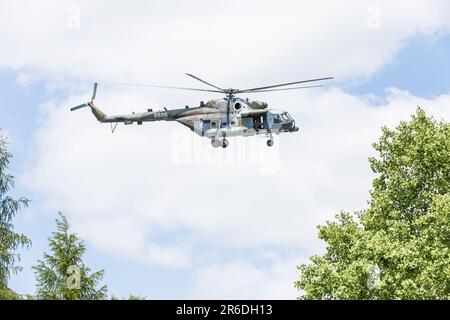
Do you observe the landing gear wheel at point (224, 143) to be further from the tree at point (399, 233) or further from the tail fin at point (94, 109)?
the tail fin at point (94, 109)

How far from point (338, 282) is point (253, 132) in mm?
10227

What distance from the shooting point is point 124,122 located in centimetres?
5009

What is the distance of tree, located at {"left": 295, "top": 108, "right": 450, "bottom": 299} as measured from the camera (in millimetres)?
40938

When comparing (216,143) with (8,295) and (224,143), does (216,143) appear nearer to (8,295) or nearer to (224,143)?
(224,143)

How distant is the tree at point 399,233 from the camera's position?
40938 millimetres

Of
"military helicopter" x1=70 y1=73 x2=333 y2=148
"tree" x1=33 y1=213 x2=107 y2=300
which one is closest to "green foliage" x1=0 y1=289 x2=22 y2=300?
"tree" x1=33 y1=213 x2=107 y2=300

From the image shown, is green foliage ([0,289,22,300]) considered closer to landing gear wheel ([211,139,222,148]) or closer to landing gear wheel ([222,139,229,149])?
landing gear wheel ([222,139,229,149])

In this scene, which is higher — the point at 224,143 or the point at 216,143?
the point at 216,143

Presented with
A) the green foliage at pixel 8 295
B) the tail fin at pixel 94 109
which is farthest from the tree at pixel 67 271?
the tail fin at pixel 94 109

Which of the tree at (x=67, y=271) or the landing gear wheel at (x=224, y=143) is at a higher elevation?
the landing gear wheel at (x=224, y=143)

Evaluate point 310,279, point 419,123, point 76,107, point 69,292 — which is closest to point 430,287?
point 310,279

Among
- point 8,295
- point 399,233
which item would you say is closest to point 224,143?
point 399,233

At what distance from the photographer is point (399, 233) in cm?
4322

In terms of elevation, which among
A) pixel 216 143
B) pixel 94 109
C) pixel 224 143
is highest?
pixel 94 109
